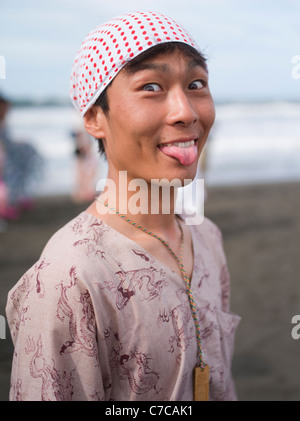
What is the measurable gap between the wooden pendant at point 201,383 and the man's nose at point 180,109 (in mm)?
699

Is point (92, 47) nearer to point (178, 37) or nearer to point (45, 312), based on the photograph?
point (178, 37)

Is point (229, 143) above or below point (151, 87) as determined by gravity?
below

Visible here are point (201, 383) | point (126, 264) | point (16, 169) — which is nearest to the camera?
point (126, 264)

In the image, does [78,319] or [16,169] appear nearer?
[78,319]

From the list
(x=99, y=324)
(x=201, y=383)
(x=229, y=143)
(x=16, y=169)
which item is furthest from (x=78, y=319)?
(x=229, y=143)

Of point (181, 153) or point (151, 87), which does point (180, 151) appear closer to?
point (181, 153)

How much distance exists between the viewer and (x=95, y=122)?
1.54 meters

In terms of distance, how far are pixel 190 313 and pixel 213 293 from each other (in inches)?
7.7

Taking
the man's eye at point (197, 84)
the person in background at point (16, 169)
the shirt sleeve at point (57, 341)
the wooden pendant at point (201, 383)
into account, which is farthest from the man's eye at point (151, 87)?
the person in background at point (16, 169)

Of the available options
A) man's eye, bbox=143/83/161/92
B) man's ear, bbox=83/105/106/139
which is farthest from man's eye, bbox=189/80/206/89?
man's ear, bbox=83/105/106/139

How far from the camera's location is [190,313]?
1510 mm

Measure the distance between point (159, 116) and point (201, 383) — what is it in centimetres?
77

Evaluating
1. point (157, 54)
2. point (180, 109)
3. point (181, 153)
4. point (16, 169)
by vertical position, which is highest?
point (157, 54)

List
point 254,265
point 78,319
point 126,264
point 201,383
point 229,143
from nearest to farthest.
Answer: point 78,319 → point 126,264 → point 201,383 → point 254,265 → point 229,143
